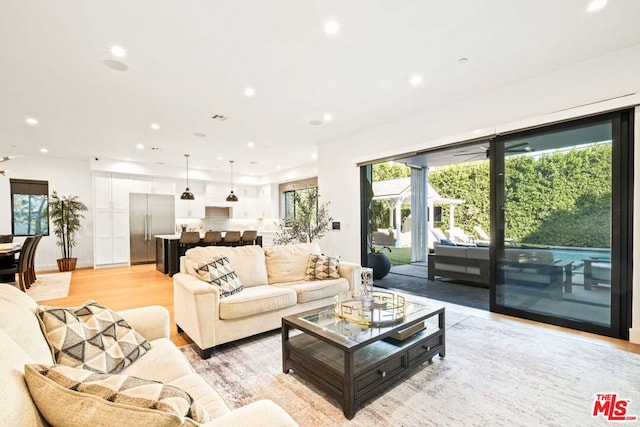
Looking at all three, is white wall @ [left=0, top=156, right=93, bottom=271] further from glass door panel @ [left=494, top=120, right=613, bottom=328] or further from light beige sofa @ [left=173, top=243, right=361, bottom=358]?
glass door panel @ [left=494, top=120, right=613, bottom=328]

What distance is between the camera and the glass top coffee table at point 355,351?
1.90 metres

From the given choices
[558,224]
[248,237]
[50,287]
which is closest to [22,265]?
[50,287]

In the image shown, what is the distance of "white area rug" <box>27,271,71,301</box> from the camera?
4.88 m

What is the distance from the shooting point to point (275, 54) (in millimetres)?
2986

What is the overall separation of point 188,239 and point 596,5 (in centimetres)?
699

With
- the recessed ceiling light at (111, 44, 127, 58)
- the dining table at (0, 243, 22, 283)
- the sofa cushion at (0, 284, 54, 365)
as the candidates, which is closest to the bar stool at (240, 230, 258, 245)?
the dining table at (0, 243, 22, 283)

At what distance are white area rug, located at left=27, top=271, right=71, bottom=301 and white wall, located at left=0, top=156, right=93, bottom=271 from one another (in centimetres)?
112

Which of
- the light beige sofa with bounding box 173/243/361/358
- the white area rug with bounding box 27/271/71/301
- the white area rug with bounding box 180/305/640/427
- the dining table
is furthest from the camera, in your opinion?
the white area rug with bounding box 27/271/71/301

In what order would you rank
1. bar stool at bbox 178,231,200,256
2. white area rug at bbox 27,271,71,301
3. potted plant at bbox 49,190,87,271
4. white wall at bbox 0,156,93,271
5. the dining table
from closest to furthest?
the dining table < white area rug at bbox 27,271,71,301 < bar stool at bbox 178,231,200,256 < white wall at bbox 0,156,93,271 < potted plant at bbox 49,190,87,271

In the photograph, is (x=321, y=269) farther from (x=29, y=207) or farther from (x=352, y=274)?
(x=29, y=207)

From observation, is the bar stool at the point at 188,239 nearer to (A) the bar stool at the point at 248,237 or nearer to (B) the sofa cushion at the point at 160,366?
(A) the bar stool at the point at 248,237

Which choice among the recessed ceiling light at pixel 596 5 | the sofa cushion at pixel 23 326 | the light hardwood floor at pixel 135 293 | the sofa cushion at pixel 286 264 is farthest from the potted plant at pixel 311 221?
the sofa cushion at pixel 23 326

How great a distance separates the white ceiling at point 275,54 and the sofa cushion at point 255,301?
243 centimetres

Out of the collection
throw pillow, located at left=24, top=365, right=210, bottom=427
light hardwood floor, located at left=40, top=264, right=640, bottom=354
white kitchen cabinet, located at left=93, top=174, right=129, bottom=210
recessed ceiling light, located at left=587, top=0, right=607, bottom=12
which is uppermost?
recessed ceiling light, located at left=587, top=0, right=607, bottom=12
